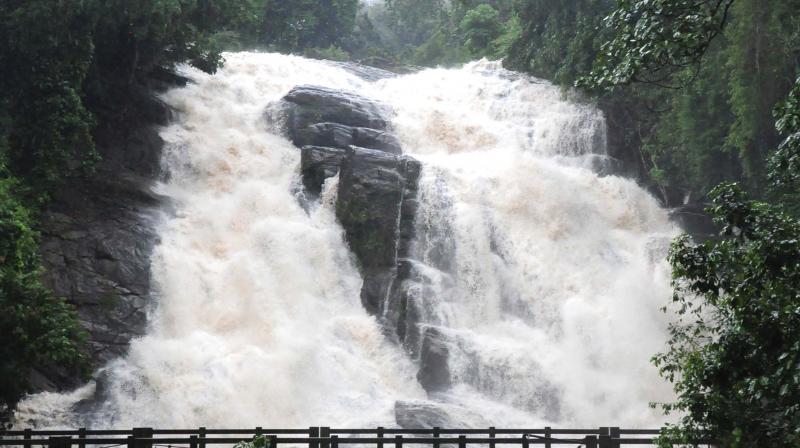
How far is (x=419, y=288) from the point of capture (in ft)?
92.3

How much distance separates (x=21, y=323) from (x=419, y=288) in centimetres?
1277

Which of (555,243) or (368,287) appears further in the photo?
(555,243)

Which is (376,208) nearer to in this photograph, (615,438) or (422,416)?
(422,416)

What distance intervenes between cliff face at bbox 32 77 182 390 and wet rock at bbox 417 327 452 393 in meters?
7.97

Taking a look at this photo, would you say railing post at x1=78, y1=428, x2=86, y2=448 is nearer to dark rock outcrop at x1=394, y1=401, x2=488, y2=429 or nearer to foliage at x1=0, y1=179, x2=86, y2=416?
foliage at x1=0, y1=179, x2=86, y2=416

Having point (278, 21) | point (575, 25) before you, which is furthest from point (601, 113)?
point (278, 21)

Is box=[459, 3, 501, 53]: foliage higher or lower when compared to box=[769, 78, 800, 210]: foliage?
higher

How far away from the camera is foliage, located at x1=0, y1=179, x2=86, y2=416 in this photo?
724 inches

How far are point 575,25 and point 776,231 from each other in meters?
31.2

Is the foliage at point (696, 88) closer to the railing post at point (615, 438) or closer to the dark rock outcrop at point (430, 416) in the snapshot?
the railing post at point (615, 438)

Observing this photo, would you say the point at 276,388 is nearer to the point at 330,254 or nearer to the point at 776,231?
the point at 330,254

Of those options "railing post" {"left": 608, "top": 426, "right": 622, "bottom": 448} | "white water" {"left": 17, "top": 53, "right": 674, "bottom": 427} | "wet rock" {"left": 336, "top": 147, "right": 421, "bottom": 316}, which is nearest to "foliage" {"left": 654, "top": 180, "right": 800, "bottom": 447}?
"railing post" {"left": 608, "top": 426, "right": 622, "bottom": 448}

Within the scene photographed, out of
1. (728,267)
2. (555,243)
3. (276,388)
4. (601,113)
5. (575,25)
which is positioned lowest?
(276,388)

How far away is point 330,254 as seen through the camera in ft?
98.7
